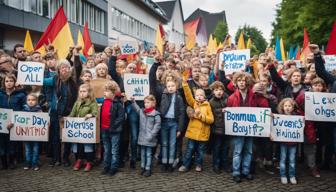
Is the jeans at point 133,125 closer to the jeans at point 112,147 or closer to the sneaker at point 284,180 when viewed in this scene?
the jeans at point 112,147

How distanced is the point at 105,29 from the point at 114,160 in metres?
28.6

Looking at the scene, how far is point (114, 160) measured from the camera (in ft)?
23.3

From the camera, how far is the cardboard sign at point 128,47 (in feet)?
34.3

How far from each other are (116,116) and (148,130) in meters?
0.63

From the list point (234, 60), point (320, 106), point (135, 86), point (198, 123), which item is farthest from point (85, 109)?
point (320, 106)

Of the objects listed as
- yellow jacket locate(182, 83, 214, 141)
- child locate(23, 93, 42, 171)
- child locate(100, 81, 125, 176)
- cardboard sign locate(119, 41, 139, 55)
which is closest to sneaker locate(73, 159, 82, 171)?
child locate(100, 81, 125, 176)

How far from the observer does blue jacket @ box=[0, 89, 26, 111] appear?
294 inches

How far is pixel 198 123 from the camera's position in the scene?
23.5 feet

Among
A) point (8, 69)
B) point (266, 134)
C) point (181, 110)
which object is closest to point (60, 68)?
point (8, 69)

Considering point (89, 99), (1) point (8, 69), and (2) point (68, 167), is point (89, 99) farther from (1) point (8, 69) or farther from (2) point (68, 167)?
(1) point (8, 69)

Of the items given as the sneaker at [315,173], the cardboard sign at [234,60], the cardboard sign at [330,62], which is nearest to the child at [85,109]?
the cardboard sign at [234,60]

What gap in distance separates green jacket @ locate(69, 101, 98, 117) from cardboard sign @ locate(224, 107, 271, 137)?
2.46 metres

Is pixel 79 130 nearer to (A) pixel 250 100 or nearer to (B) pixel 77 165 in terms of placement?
(B) pixel 77 165

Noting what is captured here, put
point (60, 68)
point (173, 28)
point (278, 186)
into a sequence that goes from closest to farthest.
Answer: point (278, 186) → point (60, 68) → point (173, 28)
